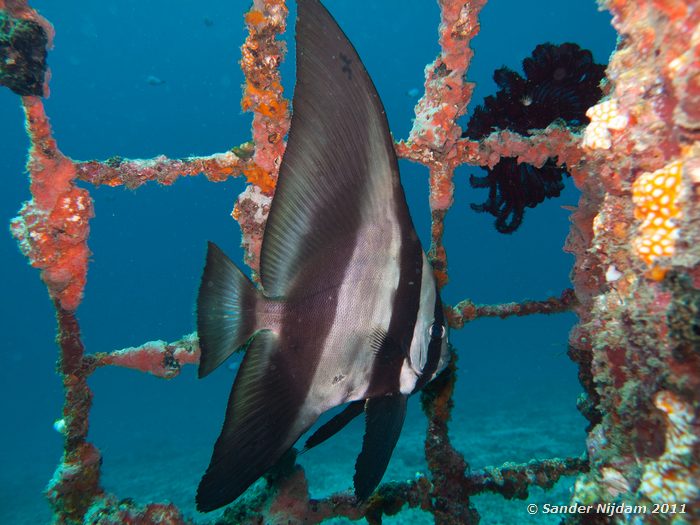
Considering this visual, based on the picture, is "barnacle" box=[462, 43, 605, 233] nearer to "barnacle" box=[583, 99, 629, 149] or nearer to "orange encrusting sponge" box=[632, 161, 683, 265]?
"barnacle" box=[583, 99, 629, 149]

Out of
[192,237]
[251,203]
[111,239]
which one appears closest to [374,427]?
[251,203]

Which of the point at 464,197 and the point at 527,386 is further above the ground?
the point at 464,197

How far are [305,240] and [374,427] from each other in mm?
808

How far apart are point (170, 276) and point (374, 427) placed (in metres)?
86.0

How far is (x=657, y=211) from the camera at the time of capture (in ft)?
3.56

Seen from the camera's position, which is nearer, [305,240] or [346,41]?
[346,41]

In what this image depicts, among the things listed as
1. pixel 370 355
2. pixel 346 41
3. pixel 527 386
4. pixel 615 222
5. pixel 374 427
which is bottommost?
pixel 527 386

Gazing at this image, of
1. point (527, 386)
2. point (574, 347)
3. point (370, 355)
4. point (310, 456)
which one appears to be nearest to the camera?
point (370, 355)

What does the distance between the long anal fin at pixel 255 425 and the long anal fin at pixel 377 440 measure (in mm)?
246

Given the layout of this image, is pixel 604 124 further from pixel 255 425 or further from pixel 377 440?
pixel 255 425

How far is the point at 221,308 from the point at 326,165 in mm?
681

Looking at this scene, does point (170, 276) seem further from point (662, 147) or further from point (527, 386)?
point (662, 147)

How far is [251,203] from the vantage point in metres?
2.26

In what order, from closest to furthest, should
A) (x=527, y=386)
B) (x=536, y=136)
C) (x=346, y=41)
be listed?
1. (x=346, y=41)
2. (x=536, y=136)
3. (x=527, y=386)
